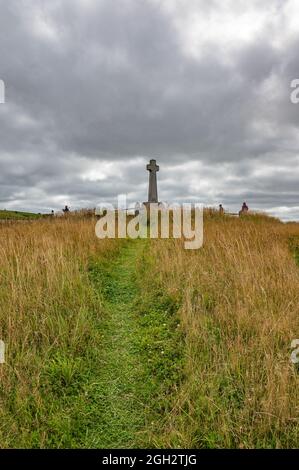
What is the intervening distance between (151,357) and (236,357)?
3.66 feet

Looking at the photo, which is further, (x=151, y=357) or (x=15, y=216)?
(x=15, y=216)

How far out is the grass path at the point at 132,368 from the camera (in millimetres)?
2781

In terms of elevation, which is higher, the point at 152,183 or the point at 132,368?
the point at 152,183

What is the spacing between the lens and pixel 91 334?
13.1 ft

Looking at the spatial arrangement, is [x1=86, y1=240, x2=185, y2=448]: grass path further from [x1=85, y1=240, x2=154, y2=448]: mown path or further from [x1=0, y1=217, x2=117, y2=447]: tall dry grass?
[x1=0, y1=217, x2=117, y2=447]: tall dry grass

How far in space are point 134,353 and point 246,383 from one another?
1.55 metres

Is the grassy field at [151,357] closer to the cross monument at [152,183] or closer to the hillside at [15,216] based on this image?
the cross monument at [152,183]

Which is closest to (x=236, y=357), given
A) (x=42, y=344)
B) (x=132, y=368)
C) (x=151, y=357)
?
(x=151, y=357)

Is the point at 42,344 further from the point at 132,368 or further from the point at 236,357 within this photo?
the point at 236,357

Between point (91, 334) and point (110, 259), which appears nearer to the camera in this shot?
point (91, 334)

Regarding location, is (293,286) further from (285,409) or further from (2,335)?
(2,335)

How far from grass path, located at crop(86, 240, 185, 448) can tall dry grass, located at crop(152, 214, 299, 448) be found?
252 millimetres

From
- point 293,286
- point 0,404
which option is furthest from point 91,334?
point 293,286

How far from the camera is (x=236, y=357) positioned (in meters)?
3.21
